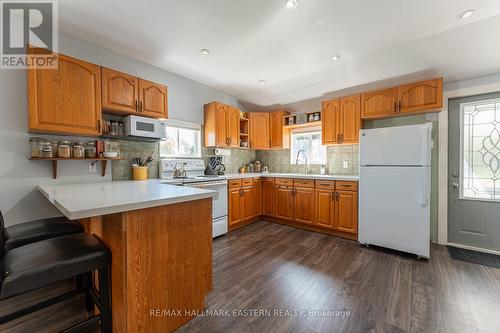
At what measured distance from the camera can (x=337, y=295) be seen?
71.1 inches

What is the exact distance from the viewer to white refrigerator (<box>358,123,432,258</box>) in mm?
2430

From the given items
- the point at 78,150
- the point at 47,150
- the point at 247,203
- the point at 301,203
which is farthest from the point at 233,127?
the point at 47,150

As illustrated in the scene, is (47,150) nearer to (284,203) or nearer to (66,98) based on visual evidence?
(66,98)

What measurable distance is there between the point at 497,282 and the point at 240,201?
3.06 meters

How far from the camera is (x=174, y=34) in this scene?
225 cm

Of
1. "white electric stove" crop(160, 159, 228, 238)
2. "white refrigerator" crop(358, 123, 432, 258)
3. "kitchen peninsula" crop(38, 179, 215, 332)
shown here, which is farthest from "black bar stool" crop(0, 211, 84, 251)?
"white refrigerator" crop(358, 123, 432, 258)

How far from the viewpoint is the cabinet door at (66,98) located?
1871 mm

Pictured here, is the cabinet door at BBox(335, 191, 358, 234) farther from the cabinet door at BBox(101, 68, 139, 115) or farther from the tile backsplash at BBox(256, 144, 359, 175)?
the cabinet door at BBox(101, 68, 139, 115)

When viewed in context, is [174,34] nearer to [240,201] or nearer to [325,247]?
[240,201]

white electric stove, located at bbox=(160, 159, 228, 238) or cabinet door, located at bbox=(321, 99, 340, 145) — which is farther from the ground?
cabinet door, located at bbox=(321, 99, 340, 145)

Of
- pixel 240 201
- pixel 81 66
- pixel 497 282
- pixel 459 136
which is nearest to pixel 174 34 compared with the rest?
pixel 81 66

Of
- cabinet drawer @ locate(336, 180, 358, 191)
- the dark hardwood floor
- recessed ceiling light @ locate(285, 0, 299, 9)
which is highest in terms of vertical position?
recessed ceiling light @ locate(285, 0, 299, 9)

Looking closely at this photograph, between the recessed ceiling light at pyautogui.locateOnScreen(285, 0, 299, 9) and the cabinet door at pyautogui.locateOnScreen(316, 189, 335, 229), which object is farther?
the cabinet door at pyautogui.locateOnScreen(316, 189, 335, 229)

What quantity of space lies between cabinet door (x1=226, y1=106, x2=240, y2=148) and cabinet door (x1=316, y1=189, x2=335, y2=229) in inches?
68.6
